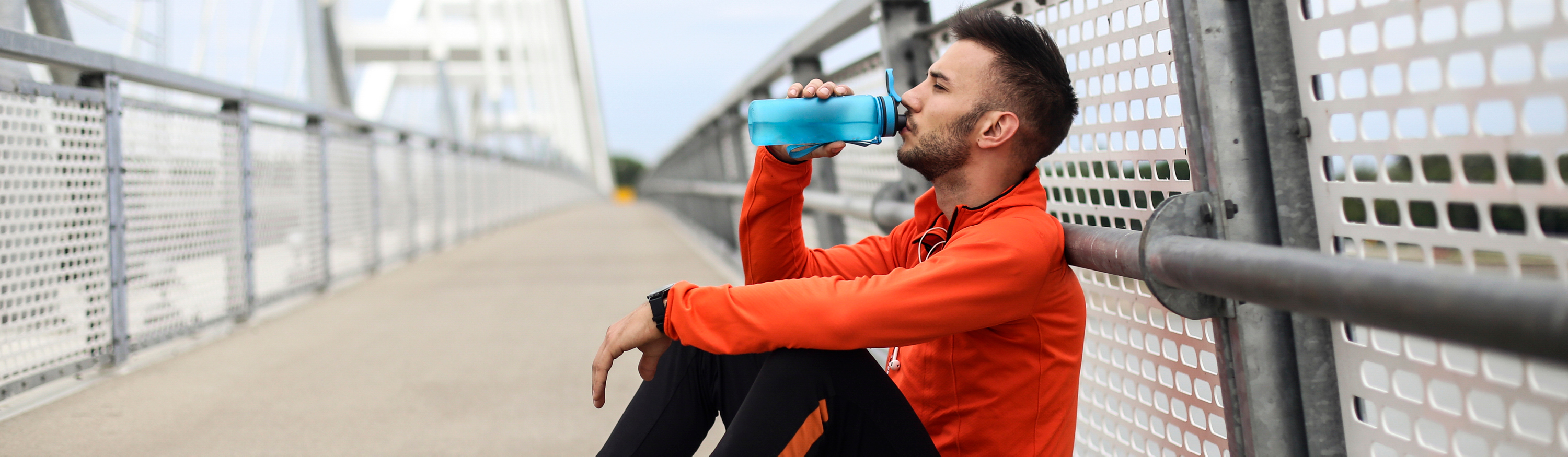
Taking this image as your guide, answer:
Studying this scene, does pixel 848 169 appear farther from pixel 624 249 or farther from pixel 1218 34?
pixel 624 249

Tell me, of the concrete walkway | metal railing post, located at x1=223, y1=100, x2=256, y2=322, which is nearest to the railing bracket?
the concrete walkway

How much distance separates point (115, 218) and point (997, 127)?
Result: 3.49 metres

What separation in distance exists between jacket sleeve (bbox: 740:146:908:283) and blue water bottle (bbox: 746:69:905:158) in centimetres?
15

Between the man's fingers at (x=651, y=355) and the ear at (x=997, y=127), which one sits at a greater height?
the ear at (x=997, y=127)

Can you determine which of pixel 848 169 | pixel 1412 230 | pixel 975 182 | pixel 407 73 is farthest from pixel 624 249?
pixel 407 73

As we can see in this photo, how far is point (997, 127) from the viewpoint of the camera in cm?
179

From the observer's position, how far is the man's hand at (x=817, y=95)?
5.95 feet

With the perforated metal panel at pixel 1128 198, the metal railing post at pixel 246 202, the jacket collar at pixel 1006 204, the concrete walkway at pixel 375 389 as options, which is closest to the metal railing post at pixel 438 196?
the concrete walkway at pixel 375 389

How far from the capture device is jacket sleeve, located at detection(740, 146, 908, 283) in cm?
208

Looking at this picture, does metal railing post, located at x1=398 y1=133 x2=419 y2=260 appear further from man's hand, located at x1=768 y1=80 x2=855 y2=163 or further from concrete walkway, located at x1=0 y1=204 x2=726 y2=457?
man's hand, located at x1=768 y1=80 x2=855 y2=163

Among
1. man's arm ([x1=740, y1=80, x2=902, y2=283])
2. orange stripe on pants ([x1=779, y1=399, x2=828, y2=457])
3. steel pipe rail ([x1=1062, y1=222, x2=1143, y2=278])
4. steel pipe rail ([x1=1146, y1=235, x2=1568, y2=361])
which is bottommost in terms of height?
orange stripe on pants ([x1=779, y1=399, x2=828, y2=457])

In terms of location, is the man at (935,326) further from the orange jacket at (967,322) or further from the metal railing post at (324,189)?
the metal railing post at (324,189)

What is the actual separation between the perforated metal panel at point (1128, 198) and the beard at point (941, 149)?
0.30 meters

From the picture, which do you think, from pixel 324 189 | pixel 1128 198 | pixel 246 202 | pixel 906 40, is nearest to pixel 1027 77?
pixel 1128 198
